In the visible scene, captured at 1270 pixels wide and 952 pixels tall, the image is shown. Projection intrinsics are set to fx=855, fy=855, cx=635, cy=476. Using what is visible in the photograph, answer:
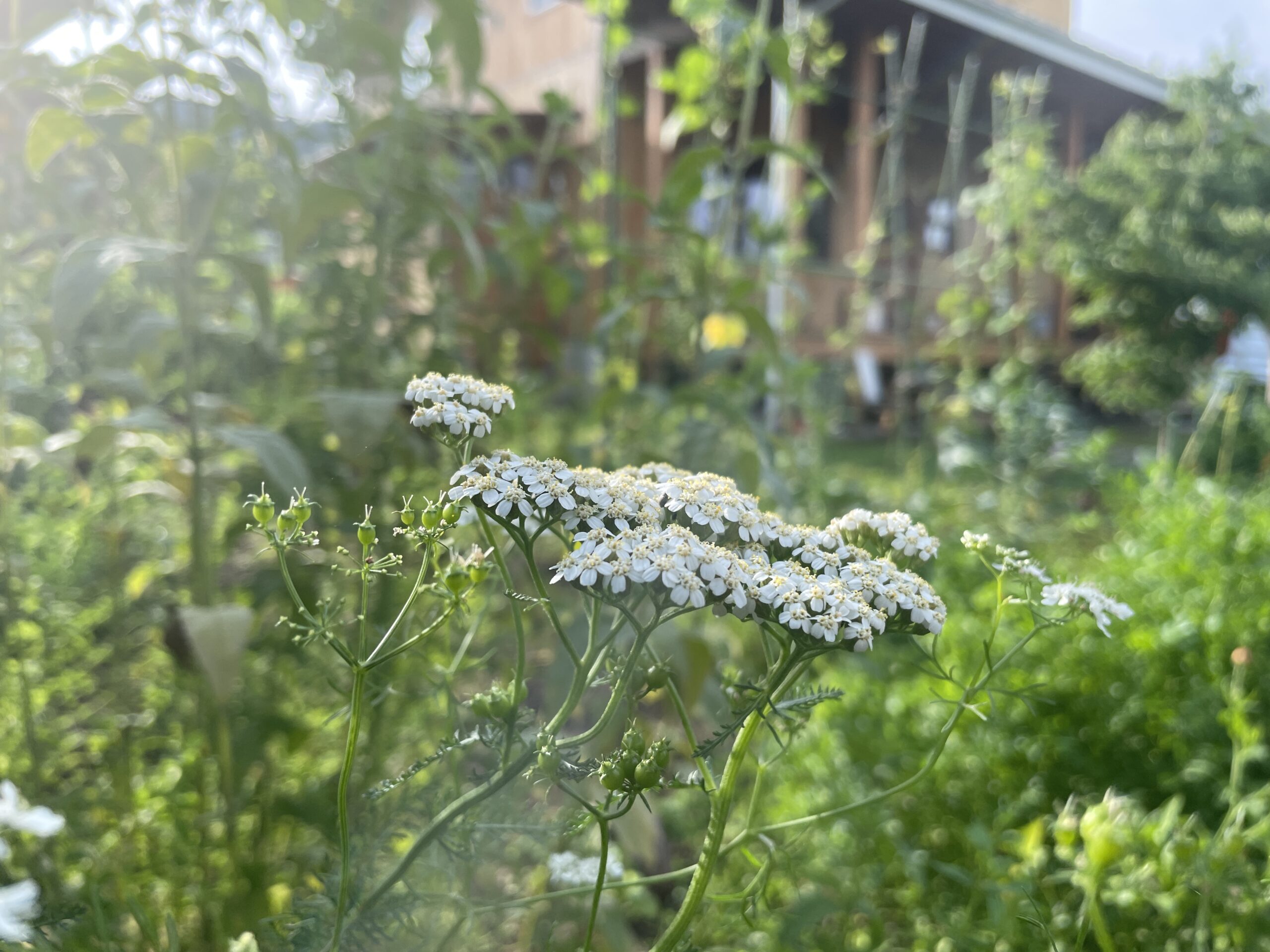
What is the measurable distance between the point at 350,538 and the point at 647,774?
83cm

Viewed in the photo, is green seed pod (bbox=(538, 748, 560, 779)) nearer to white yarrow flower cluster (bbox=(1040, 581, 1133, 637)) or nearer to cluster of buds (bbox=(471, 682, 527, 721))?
cluster of buds (bbox=(471, 682, 527, 721))

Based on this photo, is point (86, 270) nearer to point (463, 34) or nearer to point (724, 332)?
point (463, 34)

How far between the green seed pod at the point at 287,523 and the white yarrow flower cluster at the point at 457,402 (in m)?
0.08

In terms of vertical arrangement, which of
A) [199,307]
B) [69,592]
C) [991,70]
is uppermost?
[991,70]

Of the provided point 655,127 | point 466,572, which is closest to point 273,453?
point 466,572

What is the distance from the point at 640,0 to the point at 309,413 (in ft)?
13.4

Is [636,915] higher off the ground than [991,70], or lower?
lower

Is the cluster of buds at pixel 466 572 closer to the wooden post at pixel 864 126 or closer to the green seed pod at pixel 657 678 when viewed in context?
the green seed pod at pixel 657 678

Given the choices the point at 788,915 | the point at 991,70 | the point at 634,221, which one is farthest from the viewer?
the point at 634,221

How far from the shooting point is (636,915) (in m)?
1.33

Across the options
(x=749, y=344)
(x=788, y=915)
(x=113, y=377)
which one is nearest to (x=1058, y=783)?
(x=788, y=915)

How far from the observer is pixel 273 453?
2.74 feet

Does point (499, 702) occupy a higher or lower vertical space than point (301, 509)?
lower

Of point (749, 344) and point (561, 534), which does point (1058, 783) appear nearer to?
point (561, 534)
